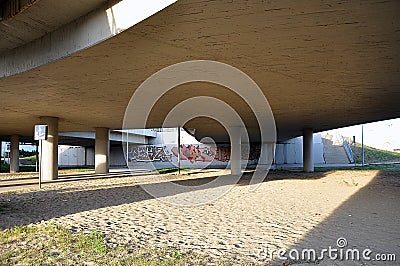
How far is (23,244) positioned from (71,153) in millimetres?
60702

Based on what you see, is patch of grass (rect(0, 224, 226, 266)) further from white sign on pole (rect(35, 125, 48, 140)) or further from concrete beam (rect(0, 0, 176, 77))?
white sign on pole (rect(35, 125, 48, 140))

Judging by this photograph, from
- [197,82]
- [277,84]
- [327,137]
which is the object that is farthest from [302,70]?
[327,137]

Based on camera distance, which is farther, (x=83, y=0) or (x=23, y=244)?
(x=83, y=0)

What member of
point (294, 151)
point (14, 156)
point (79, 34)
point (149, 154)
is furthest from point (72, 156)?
point (79, 34)

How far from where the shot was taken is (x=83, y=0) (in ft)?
23.2

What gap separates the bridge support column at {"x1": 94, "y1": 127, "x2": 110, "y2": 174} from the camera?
27.5m

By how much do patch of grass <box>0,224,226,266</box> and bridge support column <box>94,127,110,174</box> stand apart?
70.9ft

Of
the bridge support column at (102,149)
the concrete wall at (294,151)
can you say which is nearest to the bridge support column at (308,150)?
the bridge support column at (102,149)

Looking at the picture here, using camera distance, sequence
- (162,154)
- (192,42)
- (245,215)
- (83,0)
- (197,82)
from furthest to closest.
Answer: (162,154)
(197,82)
(245,215)
(192,42)
(83,0)

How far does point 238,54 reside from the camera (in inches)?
337

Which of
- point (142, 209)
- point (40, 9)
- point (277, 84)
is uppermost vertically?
point (40, 9)

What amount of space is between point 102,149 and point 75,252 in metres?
Answer: 23.3

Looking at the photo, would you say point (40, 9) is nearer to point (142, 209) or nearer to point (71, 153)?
point (142, 209)

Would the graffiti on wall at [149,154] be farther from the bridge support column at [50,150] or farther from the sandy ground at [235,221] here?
the sandy ground at [235,221]
